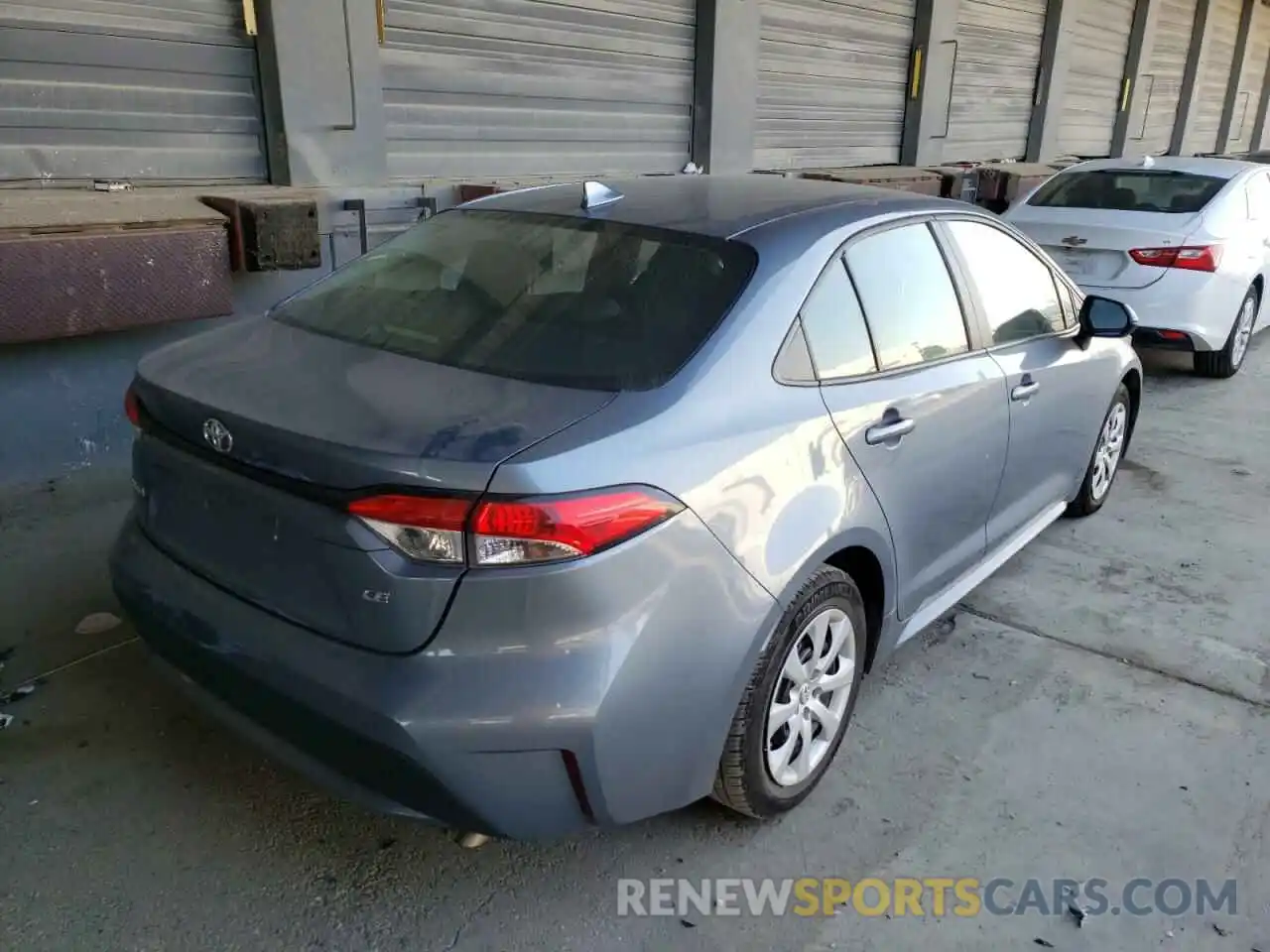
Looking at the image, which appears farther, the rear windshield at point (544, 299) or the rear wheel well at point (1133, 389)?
the rear wheel well at point (1133, 389)

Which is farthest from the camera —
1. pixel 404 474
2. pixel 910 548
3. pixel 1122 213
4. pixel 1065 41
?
pixel 1065 41

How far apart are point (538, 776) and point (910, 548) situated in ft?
4.69

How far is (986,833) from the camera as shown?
271cm

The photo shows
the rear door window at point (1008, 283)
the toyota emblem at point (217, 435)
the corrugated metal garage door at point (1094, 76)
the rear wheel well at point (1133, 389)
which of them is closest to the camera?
the toyota emblem at point (217, 435)

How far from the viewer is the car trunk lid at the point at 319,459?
1977 millimetres

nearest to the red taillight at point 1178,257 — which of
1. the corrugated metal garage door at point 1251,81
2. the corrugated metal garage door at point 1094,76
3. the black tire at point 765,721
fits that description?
the black tire at point 765,721

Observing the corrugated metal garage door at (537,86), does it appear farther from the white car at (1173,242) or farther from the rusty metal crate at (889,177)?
the white car at (1173,242)

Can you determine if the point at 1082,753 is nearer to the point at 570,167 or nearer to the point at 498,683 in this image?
the point at 498,683

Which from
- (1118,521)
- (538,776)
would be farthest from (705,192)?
(1118,521)

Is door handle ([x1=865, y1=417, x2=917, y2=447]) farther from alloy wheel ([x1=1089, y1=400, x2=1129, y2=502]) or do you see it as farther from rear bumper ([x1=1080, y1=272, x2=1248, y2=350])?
rear bumper ([x1=1080, y1=272, x2=1248, y2=350])

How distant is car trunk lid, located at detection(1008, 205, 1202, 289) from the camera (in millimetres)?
6824

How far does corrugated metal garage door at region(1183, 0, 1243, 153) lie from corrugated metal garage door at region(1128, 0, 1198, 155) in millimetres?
703

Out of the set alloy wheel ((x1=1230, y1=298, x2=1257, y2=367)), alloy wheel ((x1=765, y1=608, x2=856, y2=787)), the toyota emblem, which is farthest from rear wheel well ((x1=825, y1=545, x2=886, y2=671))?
alloy wheel ((x1=1230, y1=298, x2=1257, y2=367))

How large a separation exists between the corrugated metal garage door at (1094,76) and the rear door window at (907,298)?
41.7 ft
